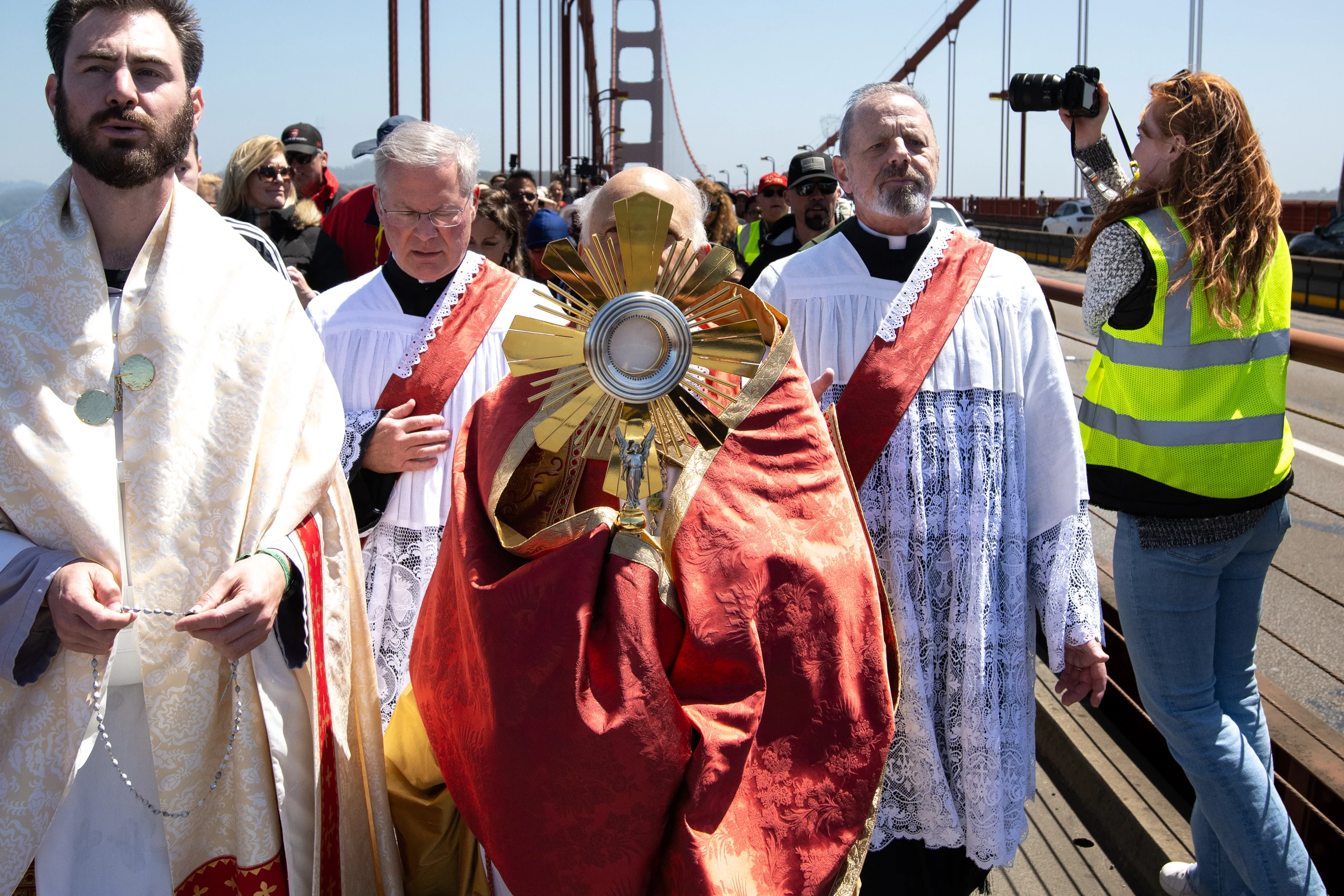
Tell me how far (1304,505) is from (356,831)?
6.54 metres

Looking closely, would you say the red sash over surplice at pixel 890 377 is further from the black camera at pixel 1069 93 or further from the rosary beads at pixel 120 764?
the rosary beads at pixel 120 764

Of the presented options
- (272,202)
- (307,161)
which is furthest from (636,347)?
(307,161)

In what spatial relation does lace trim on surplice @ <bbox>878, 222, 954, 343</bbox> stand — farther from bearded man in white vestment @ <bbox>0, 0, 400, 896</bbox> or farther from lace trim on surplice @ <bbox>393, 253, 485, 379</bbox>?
bearded man in white vestment @ <bbox>0, 0, 400, 896</bbox>

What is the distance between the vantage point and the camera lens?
2922mm

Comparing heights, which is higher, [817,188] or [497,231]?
[817,188]

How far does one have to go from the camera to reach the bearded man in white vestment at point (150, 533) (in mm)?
1606

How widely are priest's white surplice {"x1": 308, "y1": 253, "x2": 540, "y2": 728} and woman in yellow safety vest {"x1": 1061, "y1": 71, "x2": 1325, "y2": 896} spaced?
1356mm

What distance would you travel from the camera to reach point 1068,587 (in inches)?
85.9

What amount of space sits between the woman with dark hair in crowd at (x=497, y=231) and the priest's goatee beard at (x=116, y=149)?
2.37 m

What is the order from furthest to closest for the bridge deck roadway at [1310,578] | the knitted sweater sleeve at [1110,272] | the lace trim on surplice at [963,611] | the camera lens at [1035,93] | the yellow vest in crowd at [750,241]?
the yellow vest in crowd at [750,241]
the bridge deck roadway at [1310,578]
the camera lens at [1035,93]
the knitted sweater sleeve at [1110,272]
the lace trim on surplice at [963,611]

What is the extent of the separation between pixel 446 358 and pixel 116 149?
0.84 m

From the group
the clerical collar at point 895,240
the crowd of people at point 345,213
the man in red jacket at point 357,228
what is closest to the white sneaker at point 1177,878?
the clerical collar at point 895,240

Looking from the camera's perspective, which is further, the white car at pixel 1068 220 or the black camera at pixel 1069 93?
the white car at pixel 1068 220

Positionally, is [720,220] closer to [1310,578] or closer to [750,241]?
[750,241]
